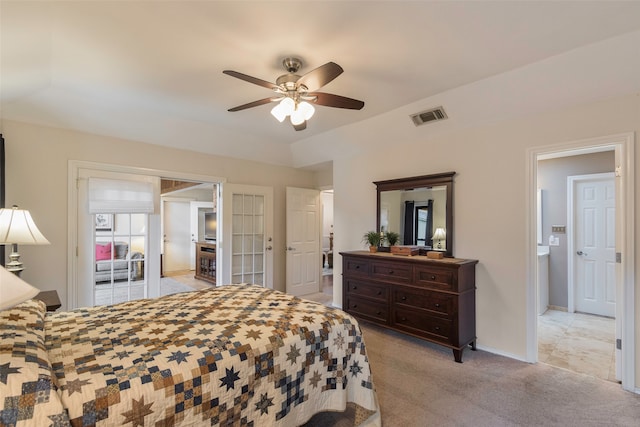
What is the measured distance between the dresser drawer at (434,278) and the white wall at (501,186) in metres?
0.48

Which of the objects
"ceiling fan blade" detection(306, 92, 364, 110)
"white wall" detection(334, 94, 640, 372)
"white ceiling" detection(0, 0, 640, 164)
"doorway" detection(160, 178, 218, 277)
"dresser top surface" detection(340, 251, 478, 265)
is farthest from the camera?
"doorway" detection(160, 178, 218, 277)

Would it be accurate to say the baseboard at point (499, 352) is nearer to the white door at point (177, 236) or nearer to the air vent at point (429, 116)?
the air vent at point (429, 116)

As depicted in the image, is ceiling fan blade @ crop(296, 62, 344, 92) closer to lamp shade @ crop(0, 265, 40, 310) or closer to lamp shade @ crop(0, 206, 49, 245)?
lamp shade @ crop(0, 265, 40, 310)

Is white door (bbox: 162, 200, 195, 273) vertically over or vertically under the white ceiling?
under

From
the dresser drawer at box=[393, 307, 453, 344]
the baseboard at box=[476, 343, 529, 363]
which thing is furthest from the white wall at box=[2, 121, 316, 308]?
the baseboard at box=[476, 343, 529, 363]

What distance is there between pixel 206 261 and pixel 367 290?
4429mm

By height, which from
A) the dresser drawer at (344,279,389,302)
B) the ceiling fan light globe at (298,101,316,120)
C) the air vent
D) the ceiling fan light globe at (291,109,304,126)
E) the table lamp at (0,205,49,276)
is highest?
the air vent

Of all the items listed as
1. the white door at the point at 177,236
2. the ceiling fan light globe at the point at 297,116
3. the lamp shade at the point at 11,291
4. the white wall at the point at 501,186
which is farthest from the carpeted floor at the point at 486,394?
the white door at the point at 177,236

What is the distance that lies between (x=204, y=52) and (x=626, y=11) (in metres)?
2.72

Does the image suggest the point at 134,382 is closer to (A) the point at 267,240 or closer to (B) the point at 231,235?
(B) the point at 231,235

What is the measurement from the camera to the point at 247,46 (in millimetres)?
2139

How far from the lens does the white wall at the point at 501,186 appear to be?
2535mm

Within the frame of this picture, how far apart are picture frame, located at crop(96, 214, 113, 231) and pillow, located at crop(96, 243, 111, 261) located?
0.60ft

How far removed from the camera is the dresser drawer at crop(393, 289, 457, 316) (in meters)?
2.86
